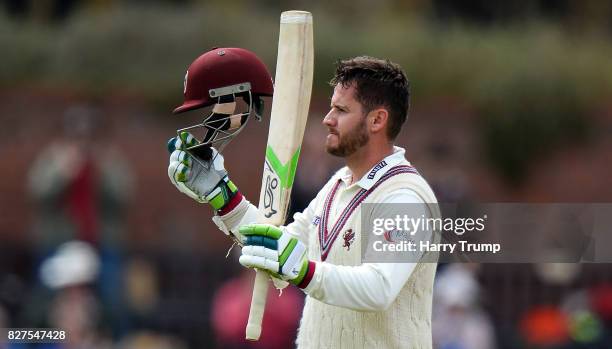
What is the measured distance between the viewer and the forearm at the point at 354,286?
452cm

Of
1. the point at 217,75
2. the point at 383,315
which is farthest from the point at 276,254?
the point at 217,75

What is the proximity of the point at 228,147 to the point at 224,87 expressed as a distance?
20.2ft

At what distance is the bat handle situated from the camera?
463 cm

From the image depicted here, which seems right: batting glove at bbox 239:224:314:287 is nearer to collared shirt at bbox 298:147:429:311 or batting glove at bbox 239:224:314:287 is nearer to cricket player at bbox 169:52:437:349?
collared shirt at bbox 298:147:429:311

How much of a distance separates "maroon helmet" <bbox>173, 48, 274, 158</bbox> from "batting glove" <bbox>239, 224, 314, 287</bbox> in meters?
0.65

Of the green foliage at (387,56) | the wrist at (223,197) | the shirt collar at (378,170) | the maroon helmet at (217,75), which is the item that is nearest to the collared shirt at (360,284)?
the shirt collar at (378,170)

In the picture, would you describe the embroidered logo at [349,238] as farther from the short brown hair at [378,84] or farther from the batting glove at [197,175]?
the batting glove at [197,175]

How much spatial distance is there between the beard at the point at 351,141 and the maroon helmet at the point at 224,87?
39 cm

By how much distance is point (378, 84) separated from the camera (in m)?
4.90

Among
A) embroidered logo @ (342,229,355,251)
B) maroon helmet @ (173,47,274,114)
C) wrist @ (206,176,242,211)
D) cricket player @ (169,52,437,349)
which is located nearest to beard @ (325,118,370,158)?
cricket player @ (169,52,437,349)

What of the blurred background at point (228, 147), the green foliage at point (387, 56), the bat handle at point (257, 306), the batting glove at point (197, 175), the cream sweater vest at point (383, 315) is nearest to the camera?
the bat handle at point (257, 306)

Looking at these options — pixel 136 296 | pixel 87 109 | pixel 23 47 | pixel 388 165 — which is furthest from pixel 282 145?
pixel 23 47

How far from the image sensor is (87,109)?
11000mm

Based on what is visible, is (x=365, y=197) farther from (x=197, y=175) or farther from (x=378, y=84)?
(x=197, y=175)
